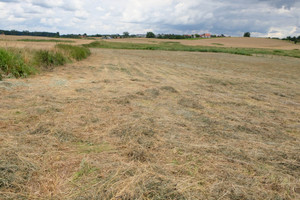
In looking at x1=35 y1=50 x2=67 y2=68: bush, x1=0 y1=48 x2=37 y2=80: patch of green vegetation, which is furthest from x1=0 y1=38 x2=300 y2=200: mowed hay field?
x1=35 y1=50 x2=67 y2=68: bush

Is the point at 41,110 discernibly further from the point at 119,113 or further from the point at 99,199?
the point at 99,199

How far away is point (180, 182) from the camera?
2.17 m

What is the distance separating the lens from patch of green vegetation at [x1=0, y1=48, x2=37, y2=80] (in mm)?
7014

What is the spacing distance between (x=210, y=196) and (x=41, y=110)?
11.7ft

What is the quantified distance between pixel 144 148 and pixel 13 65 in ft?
22.5

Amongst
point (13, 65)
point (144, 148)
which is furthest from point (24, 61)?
point (144, 148)

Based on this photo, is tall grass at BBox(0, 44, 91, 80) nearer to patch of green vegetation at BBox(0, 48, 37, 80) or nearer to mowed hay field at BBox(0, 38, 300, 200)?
patch of green vegetation at BBox(0, 48, 37, 80)

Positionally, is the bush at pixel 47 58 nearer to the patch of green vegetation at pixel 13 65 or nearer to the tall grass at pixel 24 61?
the tall grass at pixel 24 61

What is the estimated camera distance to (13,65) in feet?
24.0

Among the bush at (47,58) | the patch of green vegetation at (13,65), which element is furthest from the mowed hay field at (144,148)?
the bush at (47,58)

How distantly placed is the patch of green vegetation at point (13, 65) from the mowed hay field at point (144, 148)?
2.15 meters

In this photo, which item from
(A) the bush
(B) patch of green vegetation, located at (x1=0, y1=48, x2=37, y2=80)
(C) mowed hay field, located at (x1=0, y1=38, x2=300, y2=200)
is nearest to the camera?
(C) mowed hay field, located at (x1=0, y1=38, x2=300, y2=200)

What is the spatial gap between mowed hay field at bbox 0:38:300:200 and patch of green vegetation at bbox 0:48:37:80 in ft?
7.06

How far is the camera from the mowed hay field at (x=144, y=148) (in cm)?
→ 208
